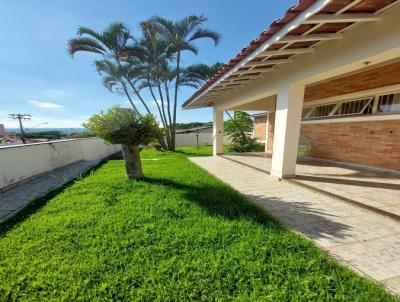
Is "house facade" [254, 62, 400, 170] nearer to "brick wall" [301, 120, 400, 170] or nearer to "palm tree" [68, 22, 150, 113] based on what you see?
"brick wall" [301, 120, 400, 170]

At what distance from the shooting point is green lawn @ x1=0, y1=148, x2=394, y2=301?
1.95m

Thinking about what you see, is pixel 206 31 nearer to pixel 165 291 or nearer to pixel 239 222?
pixel 239 222

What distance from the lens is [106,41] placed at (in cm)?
1309

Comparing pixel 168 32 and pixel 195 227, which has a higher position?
pixel 168 32

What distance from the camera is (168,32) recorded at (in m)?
13.3

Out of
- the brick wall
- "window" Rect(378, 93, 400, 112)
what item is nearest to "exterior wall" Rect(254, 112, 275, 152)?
the brick wall

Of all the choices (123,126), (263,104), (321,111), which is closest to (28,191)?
(123,126)

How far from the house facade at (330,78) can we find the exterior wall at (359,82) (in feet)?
0.09

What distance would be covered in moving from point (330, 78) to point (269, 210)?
546 cm

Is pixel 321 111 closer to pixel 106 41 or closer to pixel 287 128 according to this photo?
pixel 287 128

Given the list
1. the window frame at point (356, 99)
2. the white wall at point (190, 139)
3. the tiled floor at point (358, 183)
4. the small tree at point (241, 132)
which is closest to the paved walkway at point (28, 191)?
the tiled floor at point (358, 183)

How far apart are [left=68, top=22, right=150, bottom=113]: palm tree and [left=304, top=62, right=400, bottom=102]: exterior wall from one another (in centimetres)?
1189

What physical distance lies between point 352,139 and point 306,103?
2.94m

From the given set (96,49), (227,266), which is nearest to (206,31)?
(96,49)
